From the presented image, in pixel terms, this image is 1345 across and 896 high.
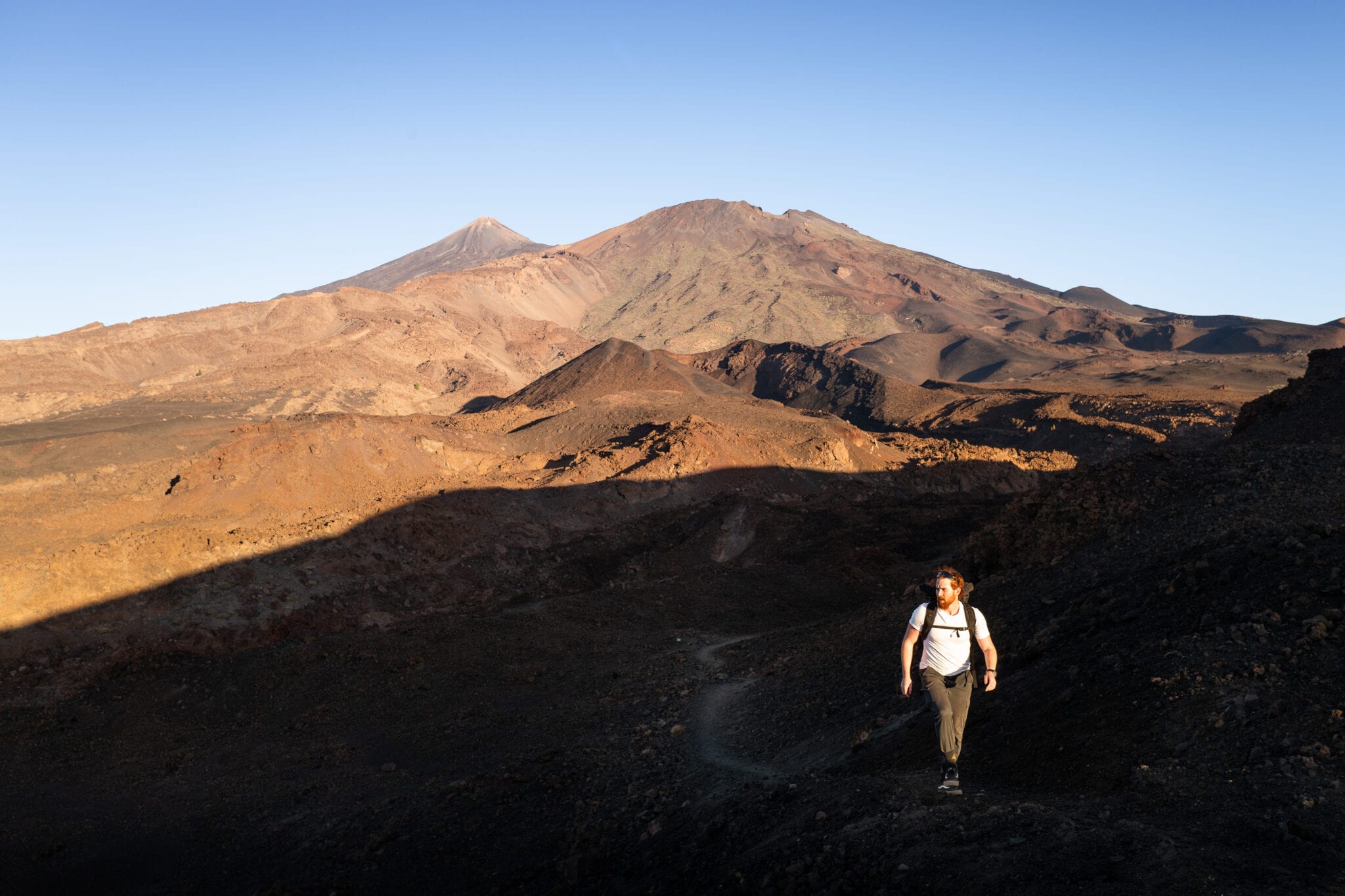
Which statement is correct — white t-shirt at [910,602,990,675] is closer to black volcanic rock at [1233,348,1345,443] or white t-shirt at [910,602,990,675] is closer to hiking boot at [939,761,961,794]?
hiking boot at [939,761,961,794]

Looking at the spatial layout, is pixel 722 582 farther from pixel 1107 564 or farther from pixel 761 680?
pixel 1107 564

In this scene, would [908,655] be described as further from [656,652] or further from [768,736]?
[656,652]

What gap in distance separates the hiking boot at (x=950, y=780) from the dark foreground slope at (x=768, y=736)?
0.12 meters

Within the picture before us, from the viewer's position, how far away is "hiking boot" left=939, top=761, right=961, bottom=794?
6273 mm

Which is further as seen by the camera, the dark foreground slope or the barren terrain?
the barren terrain

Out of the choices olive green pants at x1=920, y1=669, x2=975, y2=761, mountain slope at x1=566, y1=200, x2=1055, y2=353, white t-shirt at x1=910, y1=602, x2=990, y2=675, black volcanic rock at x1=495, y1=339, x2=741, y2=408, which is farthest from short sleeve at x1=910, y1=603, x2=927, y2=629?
mountain slope at x1=566, y1=200, x2=1055, y2=353

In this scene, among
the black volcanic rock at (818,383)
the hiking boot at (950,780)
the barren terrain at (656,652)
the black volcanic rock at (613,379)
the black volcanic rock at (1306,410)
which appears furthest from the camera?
the black volcanic rock at (818,383)

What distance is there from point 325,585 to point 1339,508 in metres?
19.4

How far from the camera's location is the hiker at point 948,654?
636 cm

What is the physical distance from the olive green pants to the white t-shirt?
68mm

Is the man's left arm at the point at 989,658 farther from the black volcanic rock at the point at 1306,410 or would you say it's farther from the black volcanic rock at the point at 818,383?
the black volcanic rock at the point at 818,383

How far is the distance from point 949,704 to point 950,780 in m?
0.52

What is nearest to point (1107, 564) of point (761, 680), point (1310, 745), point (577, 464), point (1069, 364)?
point (761, 680)

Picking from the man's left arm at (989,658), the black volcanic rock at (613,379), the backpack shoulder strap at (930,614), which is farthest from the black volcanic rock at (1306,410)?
the black volcanic rock at (613,379)
